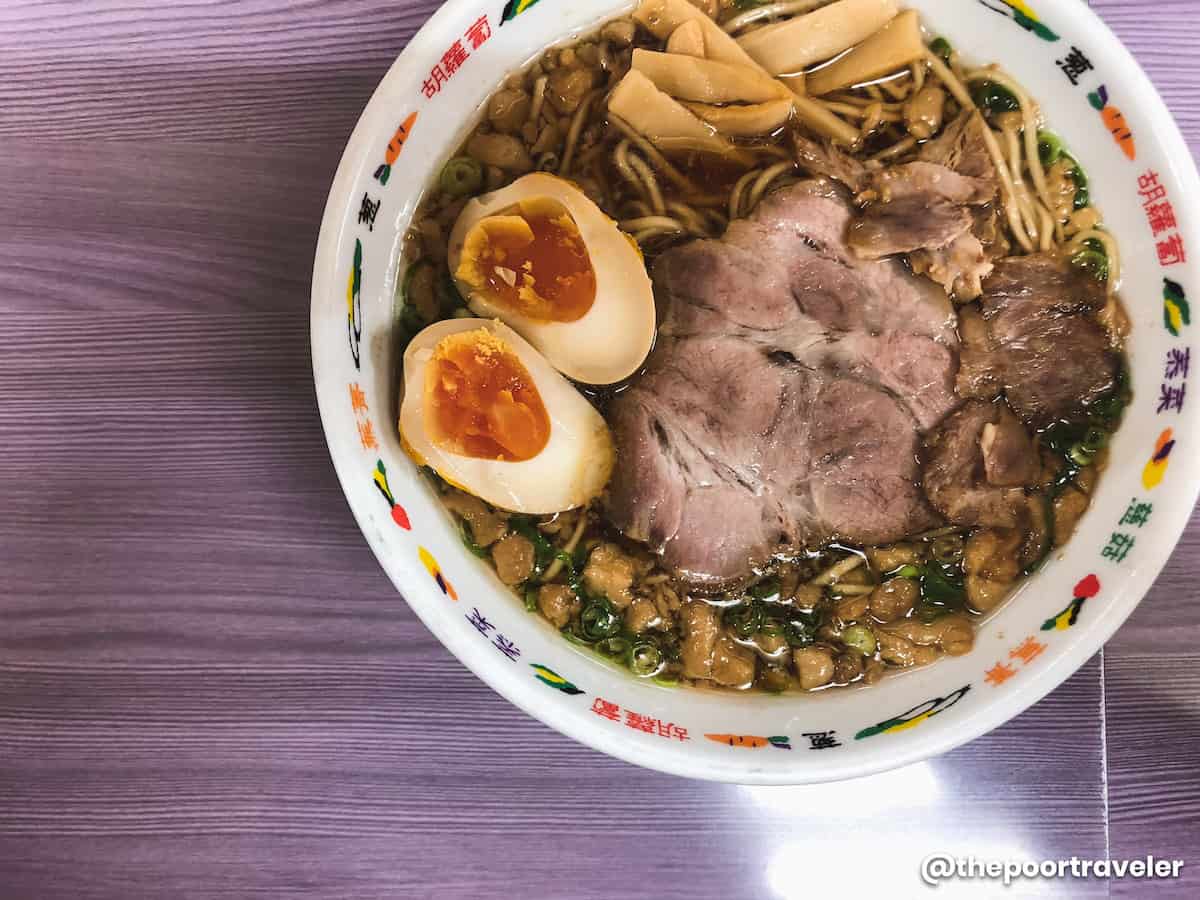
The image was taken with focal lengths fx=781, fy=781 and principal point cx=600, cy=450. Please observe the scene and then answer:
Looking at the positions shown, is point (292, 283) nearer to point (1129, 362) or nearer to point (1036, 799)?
point (1129, 362)

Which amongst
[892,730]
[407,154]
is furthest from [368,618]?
[892,730]

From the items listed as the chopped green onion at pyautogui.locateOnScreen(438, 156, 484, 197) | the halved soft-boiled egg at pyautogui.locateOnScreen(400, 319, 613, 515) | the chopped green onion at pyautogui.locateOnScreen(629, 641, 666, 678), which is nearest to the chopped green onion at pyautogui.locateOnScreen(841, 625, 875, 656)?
the chopped green onion at pyautogui.locateOnScreen(629, 641, 666, 678)

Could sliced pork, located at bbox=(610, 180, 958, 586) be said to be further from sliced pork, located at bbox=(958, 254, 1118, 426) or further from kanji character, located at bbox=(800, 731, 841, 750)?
kanji character, located at bbox=(800, 731, 841, 750)

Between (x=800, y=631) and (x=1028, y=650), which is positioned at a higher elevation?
(x=1028, y=650)

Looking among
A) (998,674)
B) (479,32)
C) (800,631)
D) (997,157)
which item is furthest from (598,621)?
(997,157)

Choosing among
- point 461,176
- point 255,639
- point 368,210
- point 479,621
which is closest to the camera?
point 368,210

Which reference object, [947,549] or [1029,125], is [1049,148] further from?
[947,549]

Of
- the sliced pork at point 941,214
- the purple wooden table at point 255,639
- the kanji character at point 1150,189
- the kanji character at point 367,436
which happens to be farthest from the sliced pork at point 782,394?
the purple wooden table at point 255,639

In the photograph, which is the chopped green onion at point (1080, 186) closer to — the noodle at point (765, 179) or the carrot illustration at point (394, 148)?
the noodle at point (765, 179)
